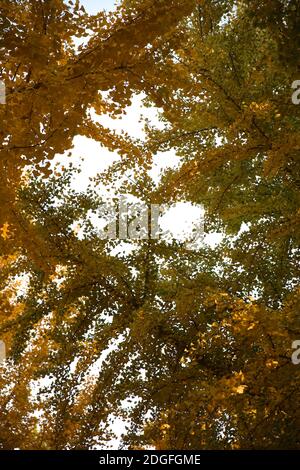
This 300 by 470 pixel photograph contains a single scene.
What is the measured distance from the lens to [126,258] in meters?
4.45

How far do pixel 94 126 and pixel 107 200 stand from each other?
6.62ft

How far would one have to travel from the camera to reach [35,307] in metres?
4.59

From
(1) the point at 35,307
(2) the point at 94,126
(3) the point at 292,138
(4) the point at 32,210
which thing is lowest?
(1) the point at 35,307

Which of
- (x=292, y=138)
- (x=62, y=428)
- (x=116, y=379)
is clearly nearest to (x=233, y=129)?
(x=292, y=138)

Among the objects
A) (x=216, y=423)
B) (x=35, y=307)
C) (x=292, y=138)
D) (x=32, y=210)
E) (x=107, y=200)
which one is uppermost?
(x=107, y=200)

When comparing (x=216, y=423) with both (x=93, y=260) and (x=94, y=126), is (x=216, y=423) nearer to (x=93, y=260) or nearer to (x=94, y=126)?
(x=93, y=260)
